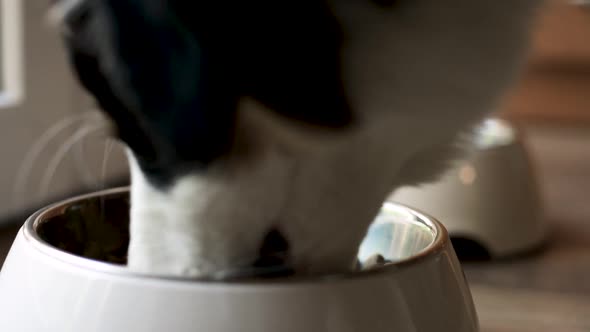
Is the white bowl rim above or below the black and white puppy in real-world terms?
below

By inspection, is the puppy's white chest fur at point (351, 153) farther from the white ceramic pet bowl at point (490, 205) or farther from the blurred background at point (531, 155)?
the white ceramic pet bowl at point (490, 205)

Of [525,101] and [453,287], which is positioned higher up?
[453,287]

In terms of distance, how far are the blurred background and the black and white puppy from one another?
0.13ft

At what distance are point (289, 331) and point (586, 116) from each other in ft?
4.95

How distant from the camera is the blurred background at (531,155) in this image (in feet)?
2.16

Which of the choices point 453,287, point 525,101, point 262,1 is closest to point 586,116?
point 525,101

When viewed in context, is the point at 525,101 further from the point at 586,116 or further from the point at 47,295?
the point at 47,295

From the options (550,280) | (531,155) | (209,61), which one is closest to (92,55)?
(209,61)

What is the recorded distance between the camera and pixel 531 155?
3.21 ft

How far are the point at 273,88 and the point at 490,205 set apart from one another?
→ 0.65m

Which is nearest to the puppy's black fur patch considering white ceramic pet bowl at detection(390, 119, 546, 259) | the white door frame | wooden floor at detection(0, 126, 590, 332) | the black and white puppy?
the black and white puppy

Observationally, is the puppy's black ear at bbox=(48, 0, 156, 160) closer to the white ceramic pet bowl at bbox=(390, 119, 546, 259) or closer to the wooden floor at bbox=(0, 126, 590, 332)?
the wooden floor at bbox=(0, 126, 590, 332)

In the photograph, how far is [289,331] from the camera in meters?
0.25

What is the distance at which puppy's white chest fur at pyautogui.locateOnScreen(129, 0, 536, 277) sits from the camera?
0.68ft
